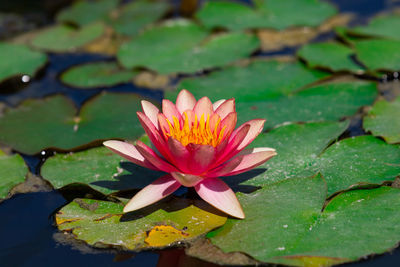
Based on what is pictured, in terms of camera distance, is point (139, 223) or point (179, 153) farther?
point (139, 223)

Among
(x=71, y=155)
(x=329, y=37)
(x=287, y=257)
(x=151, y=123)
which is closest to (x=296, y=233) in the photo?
(x=287, y=257)

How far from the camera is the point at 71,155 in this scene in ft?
9.89

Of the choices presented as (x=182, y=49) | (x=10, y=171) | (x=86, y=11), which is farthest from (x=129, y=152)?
(x=86, y=11)

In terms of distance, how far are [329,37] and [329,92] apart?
1256 millimetres

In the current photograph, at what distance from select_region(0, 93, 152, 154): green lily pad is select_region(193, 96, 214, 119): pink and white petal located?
70cm

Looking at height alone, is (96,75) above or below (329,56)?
below

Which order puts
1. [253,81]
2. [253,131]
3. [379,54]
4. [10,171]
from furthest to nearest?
[379,54] < [253,81] < [10,171] < [253,131]

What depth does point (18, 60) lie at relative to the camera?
4.36 m

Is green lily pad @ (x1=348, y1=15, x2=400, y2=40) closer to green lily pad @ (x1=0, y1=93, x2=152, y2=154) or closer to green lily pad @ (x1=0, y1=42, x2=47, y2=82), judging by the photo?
green lily pad @ (x1=0, y1=93, x2=152, y2=154)

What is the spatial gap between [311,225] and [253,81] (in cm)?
167

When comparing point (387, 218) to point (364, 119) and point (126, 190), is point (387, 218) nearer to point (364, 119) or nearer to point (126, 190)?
point (364, 119)

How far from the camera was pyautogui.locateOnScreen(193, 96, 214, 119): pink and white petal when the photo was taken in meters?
2.56

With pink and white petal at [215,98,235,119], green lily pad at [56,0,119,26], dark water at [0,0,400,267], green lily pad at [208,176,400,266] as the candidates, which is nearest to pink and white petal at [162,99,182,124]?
pink and white petal at [215,98,235,119]

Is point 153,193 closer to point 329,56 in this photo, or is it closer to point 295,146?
point 295,146
